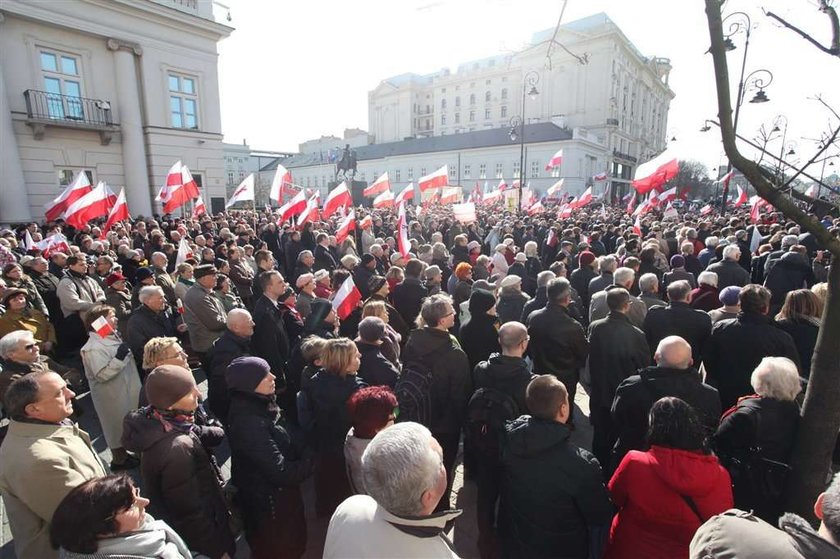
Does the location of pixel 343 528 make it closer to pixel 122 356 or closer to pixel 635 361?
pixel 635 361

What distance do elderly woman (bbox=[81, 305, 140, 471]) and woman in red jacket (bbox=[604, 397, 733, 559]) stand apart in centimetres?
408

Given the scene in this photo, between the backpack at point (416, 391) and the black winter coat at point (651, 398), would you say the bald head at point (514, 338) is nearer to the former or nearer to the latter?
the backpack at point (416, 391)

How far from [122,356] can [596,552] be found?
429 cm

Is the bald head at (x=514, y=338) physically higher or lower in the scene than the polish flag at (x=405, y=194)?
lower

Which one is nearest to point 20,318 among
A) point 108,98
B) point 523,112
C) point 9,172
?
point 9,172

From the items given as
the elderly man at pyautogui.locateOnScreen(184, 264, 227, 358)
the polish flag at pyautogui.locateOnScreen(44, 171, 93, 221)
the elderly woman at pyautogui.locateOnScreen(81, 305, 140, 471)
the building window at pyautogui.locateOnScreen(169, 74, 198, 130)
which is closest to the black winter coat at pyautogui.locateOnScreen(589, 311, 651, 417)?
the elderly man at pyautogui.locateOnScreen(184, 264, 227, 358)

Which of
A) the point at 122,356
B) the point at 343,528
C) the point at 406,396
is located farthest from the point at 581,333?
the point at 122,356

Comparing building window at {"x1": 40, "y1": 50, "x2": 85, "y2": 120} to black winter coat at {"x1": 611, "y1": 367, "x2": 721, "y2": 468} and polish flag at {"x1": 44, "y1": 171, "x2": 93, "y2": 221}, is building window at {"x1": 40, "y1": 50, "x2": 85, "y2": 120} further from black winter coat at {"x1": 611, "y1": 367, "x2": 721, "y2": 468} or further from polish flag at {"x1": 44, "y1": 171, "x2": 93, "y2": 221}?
black winter coat at {"x1": 611, "y1": 367, "x2": 721, "y2": 468}

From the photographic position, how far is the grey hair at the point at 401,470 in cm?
158

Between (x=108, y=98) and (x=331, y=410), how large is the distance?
70.8ft

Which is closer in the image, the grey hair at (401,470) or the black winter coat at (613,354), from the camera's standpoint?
the grey hair at (401,470)

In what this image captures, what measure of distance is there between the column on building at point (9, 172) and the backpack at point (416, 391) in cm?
1907

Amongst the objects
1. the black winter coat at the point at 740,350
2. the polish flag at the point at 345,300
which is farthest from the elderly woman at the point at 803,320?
the polish flag at the point at 345,300

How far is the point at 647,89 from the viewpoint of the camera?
8438 cm
